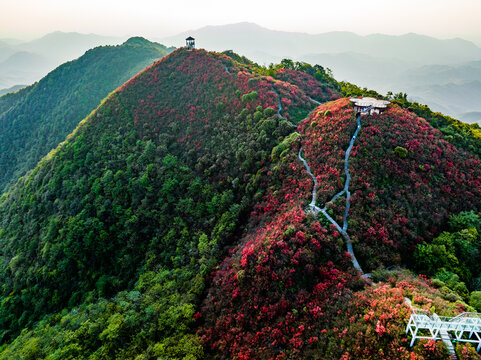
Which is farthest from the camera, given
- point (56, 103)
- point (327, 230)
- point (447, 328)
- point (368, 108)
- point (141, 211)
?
point (56, 103)

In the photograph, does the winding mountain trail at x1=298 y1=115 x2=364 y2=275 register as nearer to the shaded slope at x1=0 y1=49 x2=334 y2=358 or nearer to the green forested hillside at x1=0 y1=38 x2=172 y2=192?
the shaded slope at x1=0 y1=49 x2=334 y2=358

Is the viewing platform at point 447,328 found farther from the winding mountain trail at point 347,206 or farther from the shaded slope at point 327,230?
the winding mountain trail at point 347,206

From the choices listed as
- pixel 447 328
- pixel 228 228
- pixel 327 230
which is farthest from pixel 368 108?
pixel 447 328

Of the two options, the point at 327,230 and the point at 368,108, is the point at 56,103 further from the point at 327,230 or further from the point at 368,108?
the point at 327,230

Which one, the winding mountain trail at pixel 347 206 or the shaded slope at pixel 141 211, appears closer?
the winding mountain trail at pixel 347 206

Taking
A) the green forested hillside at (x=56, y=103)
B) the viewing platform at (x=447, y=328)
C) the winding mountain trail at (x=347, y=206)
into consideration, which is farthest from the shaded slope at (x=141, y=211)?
the green forested hillside at (x=56, y=103)

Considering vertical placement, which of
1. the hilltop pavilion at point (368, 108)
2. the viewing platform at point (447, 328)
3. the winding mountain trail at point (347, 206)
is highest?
the hilltop pavilion at point (368, 108)
